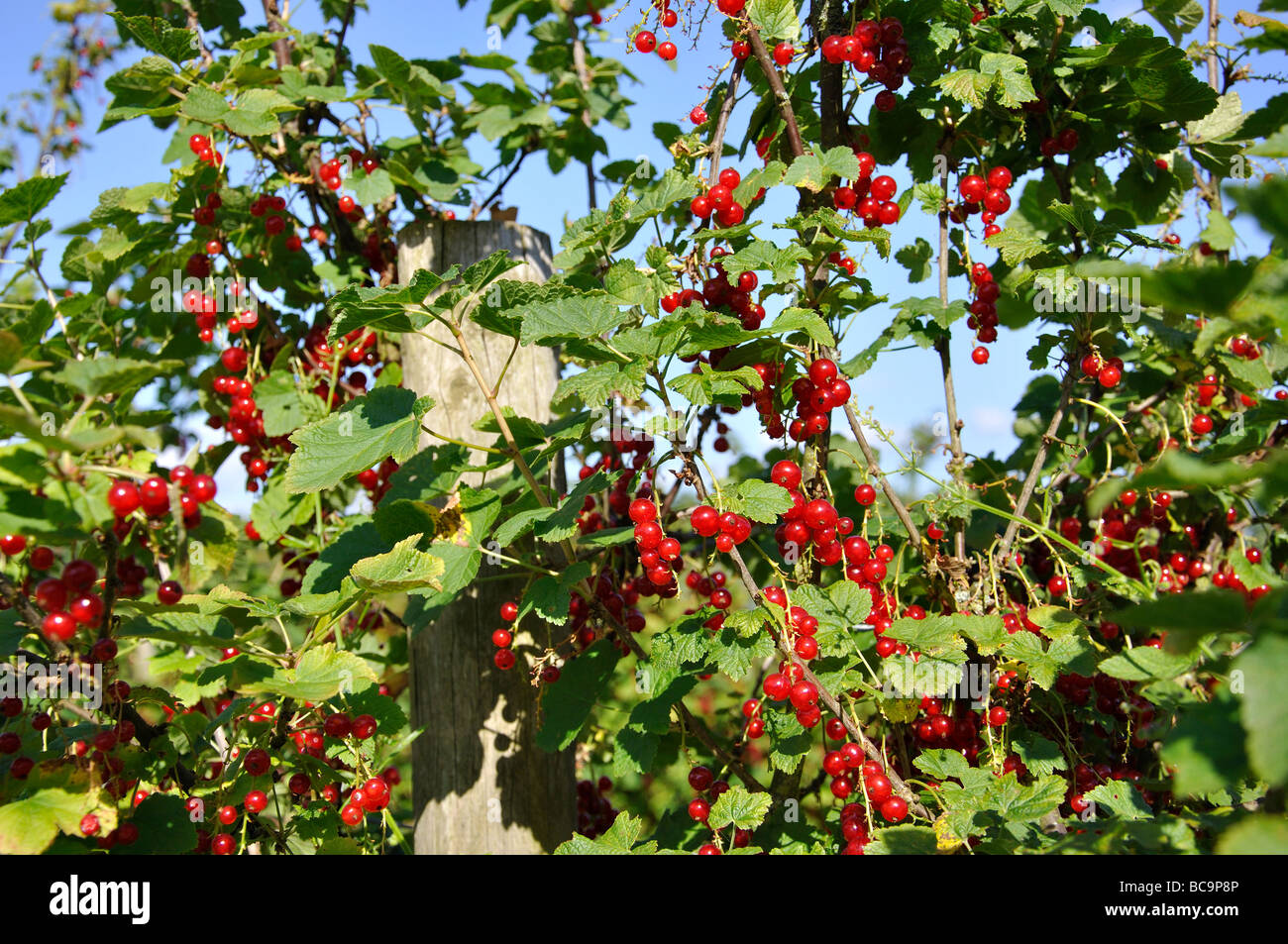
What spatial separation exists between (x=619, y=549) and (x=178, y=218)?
68.0 inches

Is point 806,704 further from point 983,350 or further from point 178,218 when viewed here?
point 178,218

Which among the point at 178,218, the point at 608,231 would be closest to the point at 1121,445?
the point at 608,231

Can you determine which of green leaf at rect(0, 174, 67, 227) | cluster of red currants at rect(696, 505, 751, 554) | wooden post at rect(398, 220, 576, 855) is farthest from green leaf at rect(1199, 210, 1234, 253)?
green leaf at rect(0, 174, 67, 227)

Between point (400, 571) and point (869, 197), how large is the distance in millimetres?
1272

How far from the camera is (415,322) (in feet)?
5.58

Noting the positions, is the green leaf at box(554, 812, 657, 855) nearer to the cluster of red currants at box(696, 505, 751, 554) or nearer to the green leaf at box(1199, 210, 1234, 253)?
the cluster of red currants at box(696, 505, 751, 554)

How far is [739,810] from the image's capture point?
163 cm

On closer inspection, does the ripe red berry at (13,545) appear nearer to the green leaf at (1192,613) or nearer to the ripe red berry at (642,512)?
the ripe red berry at (642,512)

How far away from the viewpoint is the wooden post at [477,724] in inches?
84.9

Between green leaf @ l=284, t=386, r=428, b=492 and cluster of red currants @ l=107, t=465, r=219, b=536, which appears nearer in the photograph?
cluster of red currants @ l=107, t=465, r=219, b=536

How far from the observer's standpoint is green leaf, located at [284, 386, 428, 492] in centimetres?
176

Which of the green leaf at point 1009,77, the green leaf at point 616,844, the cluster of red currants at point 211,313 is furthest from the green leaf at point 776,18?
the cluster of red currants at point 211,313

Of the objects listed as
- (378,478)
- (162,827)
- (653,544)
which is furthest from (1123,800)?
(378,478)

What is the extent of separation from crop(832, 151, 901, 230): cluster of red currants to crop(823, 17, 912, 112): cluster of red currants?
0.56 feet
